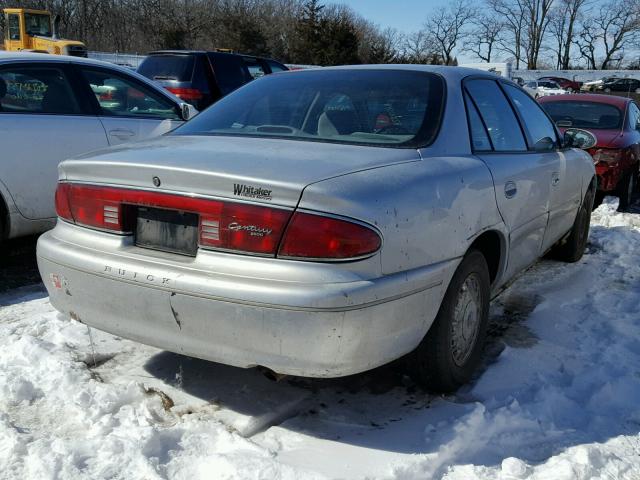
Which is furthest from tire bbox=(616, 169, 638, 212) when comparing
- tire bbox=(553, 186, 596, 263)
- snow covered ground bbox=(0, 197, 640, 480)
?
snow covered ground bbox=(0, 197, 640, 480)

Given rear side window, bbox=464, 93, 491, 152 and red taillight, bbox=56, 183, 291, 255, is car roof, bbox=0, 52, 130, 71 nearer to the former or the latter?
red taillight, bbox=56, 183, 291, 255

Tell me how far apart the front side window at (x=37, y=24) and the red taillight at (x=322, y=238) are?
79.0 feet

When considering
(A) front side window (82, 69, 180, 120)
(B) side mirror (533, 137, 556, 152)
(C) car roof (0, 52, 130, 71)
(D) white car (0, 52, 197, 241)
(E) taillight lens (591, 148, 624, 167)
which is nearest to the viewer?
(B) side mirror (533, 137, 556, 152)

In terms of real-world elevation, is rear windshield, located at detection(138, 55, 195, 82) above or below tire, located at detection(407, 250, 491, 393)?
above

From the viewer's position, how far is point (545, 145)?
423 centimetres

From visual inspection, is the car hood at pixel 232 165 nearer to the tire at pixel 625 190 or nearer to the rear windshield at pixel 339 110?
the rear windshield at pixel 339 110

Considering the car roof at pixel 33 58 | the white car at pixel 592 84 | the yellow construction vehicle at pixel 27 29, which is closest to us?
the car roof at pixel 33 58

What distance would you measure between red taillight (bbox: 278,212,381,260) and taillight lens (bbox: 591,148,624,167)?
6.30m

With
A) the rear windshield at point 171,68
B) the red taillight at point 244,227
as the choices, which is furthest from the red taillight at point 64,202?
the rear windshield at point 171,68

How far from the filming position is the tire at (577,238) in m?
5.28

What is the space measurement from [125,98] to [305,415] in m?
3.71

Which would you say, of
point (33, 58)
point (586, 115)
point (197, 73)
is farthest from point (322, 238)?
point (197, 73)

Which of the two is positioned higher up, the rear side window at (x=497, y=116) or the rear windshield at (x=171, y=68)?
the rear windshield at (x=171, y=68)

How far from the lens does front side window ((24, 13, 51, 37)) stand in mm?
22906
